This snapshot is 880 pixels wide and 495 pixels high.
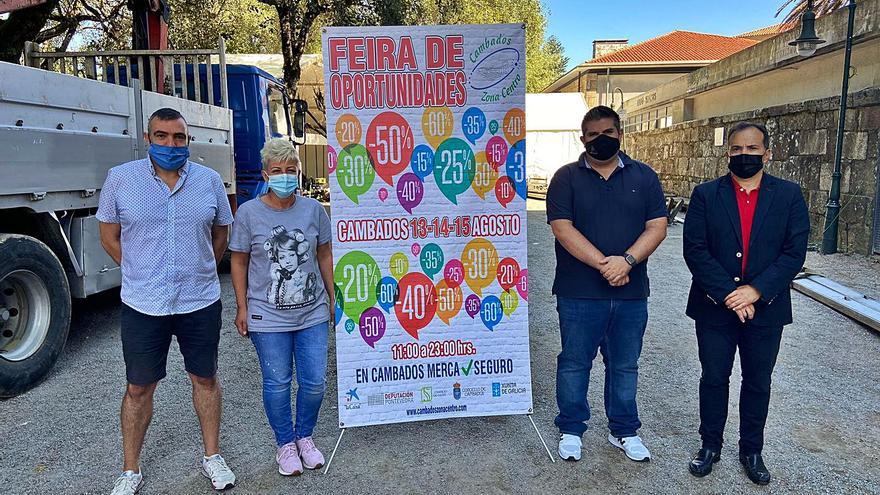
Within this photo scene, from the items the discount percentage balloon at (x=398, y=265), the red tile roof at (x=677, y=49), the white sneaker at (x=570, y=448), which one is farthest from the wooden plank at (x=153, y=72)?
the red tile roof at (x=677, y=49)

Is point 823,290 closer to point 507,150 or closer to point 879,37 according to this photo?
point 879,37

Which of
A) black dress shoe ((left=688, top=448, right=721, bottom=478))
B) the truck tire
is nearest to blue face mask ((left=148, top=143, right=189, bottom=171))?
the truck tire

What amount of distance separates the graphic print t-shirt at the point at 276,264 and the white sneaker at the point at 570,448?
58.4 inches

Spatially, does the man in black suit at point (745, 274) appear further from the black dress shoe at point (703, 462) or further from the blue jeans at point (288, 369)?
the blue jeans at point (288, 369)

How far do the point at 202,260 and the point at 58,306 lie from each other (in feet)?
7.84

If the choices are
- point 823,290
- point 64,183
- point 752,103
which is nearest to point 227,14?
point 752,103

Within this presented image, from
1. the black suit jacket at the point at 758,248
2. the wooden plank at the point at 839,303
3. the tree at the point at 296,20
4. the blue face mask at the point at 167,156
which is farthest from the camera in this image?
the tree at the point at 296,20

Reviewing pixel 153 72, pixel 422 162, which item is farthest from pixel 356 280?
pixel 153 72

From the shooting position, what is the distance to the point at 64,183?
15.7 ft

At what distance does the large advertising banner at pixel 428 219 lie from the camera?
3.47 meters

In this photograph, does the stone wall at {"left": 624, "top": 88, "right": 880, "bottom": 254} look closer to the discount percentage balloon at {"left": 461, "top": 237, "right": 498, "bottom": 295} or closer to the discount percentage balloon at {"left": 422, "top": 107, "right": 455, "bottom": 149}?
the discount percentage balloon at {"left": 461, "top": 237, "right": 498, "bottom": 295}

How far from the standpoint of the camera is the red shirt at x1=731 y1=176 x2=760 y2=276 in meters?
3.24

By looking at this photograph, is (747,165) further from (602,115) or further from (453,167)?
(453,167)

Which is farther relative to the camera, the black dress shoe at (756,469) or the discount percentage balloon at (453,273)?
the discount percentage balloon at (453,273)
